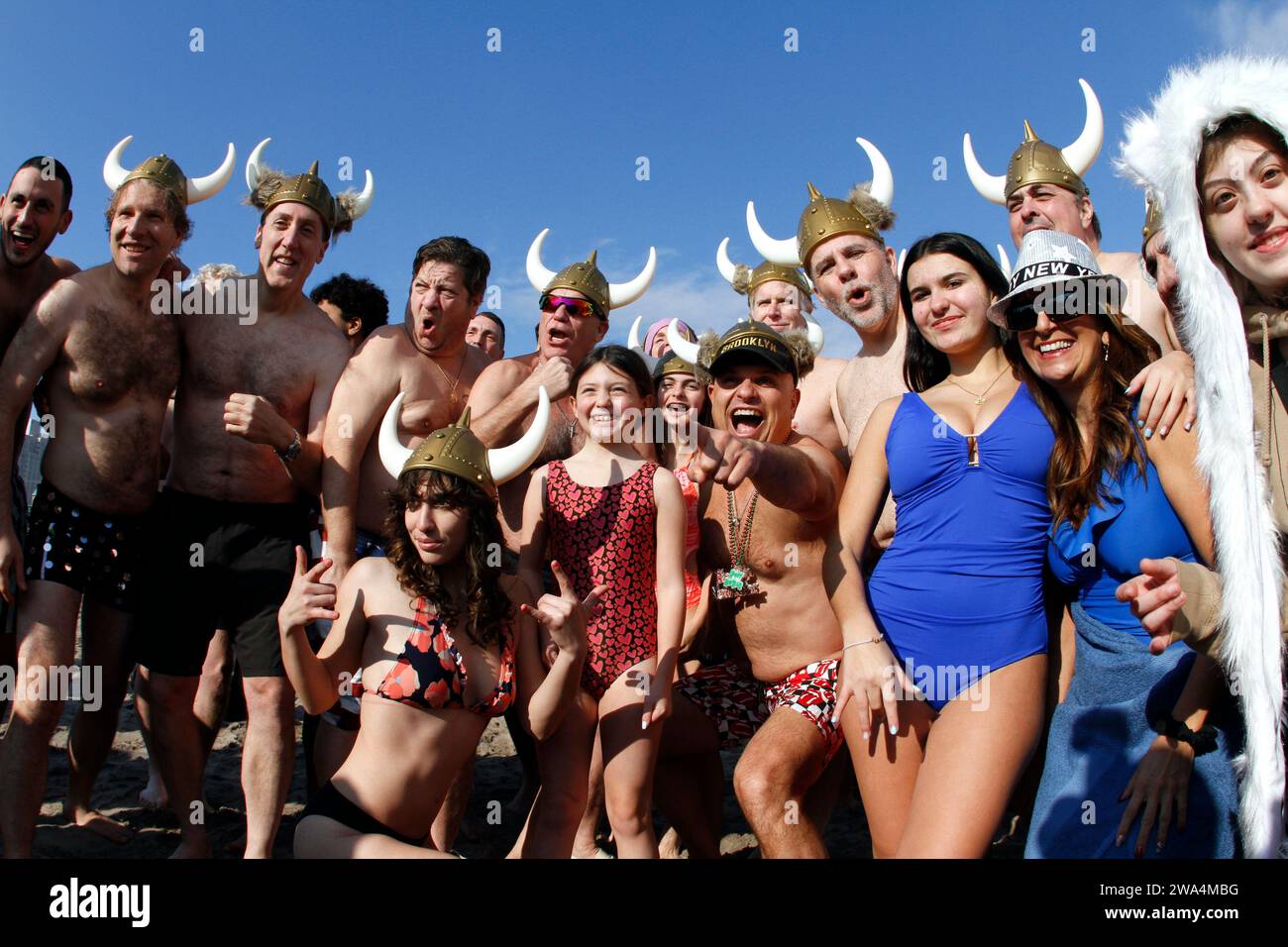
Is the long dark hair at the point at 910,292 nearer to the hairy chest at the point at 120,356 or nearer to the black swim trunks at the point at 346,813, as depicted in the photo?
the black swim trunks at the point at 346,813

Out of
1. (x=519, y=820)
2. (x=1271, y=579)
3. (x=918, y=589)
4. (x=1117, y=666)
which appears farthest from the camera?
(x=519, y=820)

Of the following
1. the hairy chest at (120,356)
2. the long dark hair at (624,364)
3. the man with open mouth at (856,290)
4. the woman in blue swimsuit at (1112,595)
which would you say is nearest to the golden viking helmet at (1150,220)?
the woman in blue swimsuit at (1112,595)

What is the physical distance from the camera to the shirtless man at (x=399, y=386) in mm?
4102

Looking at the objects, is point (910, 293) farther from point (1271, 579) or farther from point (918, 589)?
point (1271, 579)

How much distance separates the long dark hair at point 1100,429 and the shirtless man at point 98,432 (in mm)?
3564

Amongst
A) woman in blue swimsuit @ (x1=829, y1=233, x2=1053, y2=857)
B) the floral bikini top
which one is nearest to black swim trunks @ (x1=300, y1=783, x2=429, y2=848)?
the floral bikini top

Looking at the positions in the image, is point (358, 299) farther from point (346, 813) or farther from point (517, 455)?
point (346, 813)

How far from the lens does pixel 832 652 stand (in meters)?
3.71

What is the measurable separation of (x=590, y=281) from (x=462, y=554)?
2066 mm

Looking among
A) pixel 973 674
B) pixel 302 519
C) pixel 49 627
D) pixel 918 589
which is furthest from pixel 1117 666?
pixel 49 627

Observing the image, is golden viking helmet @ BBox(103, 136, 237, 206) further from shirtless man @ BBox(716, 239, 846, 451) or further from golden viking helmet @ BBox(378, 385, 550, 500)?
shirtless man @ BBox(716, 239, 846, 451)

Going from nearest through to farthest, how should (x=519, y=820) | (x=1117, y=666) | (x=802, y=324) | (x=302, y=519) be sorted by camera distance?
(x=1117, y=666)
(x=302, y=519)
(x=519, y=820)
(x=802, y=324)
